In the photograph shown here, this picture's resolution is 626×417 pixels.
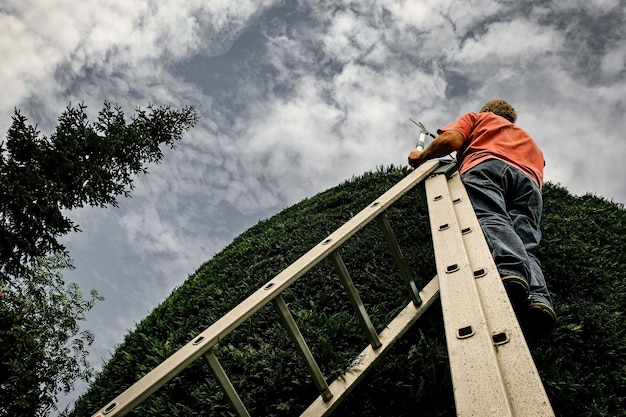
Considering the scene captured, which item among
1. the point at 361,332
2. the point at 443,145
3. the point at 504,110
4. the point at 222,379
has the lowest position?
the point at 222,379

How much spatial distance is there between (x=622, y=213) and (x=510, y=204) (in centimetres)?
371

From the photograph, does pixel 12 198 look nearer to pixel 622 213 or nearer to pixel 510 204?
pixel 510 204

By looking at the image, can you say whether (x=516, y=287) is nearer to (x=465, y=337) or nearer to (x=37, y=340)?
(x=465, y=337)

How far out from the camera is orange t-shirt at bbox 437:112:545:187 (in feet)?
11.0

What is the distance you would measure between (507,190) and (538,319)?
1.11 metres

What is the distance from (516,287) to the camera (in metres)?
2.22

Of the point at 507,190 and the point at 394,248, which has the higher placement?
the point at 507,190

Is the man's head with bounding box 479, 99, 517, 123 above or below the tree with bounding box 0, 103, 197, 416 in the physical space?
below

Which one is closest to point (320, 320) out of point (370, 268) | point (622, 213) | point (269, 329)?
point (269, 329)

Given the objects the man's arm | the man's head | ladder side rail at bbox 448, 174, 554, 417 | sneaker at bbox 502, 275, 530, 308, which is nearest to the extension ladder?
ladder side rail at bbox 448, 174, 554, 417

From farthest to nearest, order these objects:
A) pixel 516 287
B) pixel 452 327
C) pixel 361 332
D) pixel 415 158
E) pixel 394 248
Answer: pixel 415 158
pixel 361 332
pixel 394 248
pixel 516 287
pixel 452 327

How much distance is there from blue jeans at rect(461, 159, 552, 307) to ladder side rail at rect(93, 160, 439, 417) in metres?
0.52

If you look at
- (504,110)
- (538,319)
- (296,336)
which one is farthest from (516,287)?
(504,110)

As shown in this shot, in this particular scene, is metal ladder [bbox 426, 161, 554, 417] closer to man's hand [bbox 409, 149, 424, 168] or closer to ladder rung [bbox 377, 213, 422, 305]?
ladder rung [bbox 377, 213, 422, 305]
